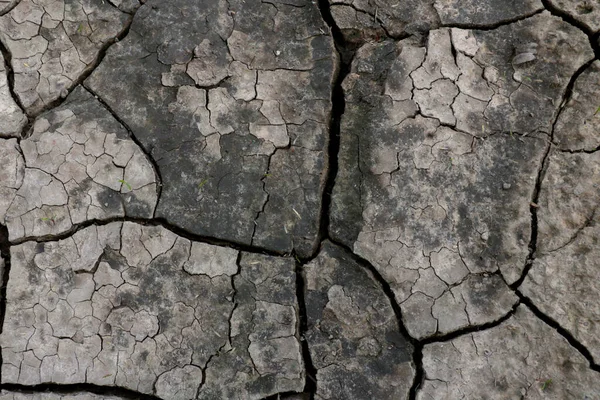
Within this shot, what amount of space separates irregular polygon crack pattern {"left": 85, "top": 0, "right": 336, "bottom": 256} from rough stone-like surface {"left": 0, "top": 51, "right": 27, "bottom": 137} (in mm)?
394

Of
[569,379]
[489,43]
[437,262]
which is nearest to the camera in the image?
[569,379]

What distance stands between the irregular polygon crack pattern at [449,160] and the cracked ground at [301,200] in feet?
0.03

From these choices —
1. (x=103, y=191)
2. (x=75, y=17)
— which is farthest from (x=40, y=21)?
(x=103, y=191)

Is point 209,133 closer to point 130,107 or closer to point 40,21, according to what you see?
point 130,107

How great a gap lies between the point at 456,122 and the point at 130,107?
160cm

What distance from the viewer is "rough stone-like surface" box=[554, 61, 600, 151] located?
8.91 ft

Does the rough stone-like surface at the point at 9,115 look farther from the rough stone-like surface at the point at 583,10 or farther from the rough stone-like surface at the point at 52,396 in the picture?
the rough stone-like surface at the point at 583,10

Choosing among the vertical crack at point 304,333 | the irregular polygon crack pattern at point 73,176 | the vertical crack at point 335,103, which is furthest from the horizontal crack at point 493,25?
the irregular polygon crack pattern at point 73,176

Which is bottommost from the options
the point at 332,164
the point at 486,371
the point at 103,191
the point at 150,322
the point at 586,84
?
the point at 150,322

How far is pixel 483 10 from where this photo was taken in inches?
115

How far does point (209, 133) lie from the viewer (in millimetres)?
2895

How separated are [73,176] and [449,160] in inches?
71.5

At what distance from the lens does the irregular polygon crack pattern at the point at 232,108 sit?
2807mm

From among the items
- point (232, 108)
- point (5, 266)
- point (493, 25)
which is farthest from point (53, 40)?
point (493, 25)
